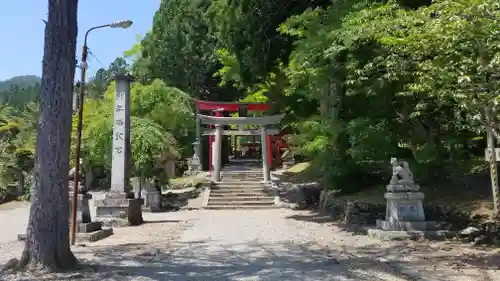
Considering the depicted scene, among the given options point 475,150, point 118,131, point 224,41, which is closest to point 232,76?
point 224,41

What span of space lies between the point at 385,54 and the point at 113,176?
869cm

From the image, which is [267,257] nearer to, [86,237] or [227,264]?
[227,264]

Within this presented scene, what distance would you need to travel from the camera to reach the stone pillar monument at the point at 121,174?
44.0 ft

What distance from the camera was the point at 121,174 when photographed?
45.2ft

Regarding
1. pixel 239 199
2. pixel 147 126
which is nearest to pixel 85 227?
pixel 147 126

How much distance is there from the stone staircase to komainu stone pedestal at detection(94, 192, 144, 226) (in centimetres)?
611

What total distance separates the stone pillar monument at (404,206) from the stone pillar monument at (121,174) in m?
7.30

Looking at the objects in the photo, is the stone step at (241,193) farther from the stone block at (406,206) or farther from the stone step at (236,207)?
the stone block at (406,206)

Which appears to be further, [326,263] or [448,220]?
[448,220]

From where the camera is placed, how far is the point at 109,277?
5895 mm

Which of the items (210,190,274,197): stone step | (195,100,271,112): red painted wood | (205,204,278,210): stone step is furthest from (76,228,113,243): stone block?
(195,100,271,112): red painted wood

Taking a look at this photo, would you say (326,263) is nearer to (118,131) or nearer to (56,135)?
(56,135)

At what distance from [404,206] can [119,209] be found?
316 inches

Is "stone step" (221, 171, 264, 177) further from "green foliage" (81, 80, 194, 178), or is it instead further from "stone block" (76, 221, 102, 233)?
"stone block" (76, 221, 102, 233)
